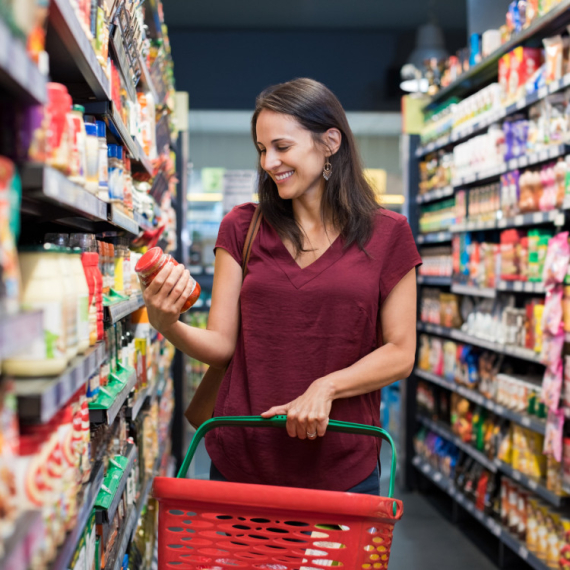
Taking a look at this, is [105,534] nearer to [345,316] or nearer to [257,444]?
[257,444]

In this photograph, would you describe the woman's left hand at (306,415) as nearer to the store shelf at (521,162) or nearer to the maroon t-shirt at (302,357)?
the maroon t-shirt at (302,357)

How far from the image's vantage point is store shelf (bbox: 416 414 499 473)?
4.04m

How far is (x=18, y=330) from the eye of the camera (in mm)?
831

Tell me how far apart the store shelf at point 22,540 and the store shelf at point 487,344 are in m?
2.85

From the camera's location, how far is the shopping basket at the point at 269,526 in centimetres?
127

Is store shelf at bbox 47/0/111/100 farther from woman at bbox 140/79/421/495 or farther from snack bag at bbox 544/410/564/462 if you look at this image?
snack bag at bbox 544/410/564/462

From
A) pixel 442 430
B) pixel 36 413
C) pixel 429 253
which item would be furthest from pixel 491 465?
pixel 36 413

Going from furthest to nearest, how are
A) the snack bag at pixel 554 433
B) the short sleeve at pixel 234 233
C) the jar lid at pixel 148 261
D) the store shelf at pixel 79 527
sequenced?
the snack bag at pixel 554 433 < the short sleeve at pixel 234 233 < the jar lid at pixel 148 261 < the store shelf at pixel 79 527

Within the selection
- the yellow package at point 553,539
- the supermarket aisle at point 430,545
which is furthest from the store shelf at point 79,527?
the supermarket aisle at point 430,545

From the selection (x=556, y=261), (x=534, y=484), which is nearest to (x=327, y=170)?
(x=556, y=261)

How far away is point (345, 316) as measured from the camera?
178 centimetres

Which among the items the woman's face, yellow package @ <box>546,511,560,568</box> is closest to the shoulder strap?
the woman's face

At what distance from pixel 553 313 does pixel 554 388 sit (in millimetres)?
330

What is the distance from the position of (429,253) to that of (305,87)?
12.1 ft
